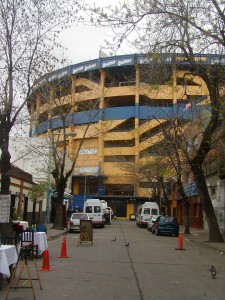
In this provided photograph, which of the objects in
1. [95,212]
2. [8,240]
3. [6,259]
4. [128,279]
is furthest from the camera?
[95,212]

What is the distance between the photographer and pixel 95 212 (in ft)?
141

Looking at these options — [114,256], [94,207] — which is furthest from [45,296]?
[94,207]

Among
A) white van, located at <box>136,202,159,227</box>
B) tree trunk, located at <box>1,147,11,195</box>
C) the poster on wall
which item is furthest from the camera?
white van, located at <box>136,202,159,227</box>

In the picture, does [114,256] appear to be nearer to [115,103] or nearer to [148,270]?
[148,270]

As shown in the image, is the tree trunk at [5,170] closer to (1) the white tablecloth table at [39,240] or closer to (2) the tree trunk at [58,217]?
(1) the white tablecloth table at [39,240]

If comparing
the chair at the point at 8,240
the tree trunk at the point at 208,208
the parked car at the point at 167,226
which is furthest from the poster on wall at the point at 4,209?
the parked car at the point at 167,226

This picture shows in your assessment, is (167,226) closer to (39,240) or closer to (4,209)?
(39,240)

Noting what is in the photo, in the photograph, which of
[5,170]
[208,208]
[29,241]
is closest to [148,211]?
[208,208]

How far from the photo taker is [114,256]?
1636cm

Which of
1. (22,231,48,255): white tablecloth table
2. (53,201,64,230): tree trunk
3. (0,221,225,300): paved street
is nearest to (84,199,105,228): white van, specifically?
(53,201,64,230): tree trunk

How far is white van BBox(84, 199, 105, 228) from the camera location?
4238 centimetres

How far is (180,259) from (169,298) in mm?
7740

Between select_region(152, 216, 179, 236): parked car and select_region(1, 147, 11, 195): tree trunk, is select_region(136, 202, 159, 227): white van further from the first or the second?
select_region(1, 147, 11, 195): tree trunk

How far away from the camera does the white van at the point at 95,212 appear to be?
42375 mm
